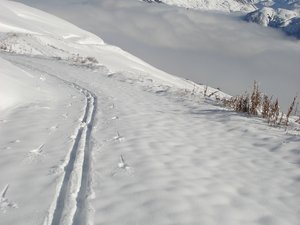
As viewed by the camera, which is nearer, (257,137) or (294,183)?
(294,183)

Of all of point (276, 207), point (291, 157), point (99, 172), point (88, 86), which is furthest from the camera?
point (88, 86)

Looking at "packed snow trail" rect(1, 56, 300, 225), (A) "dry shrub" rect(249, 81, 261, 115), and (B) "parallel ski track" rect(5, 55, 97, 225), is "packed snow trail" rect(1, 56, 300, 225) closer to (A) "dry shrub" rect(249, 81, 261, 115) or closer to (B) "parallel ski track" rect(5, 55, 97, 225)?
(B) "parallel ski track" rect(5, 55, 97, 225)

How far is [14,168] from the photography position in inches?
289

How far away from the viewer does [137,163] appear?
787 cm

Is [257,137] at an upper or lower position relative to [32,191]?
upper

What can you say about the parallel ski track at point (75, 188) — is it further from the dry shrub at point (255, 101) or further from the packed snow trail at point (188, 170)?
the dry shrub at point (255, 101)

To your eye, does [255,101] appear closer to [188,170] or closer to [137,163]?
[188,170]

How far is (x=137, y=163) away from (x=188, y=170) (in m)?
0.82

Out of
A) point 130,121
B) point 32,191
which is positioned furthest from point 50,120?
point 32,191

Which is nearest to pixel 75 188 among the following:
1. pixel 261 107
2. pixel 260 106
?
pixel 260 106

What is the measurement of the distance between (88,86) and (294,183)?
37.6 feet

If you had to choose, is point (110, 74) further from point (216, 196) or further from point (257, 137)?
point (216, 196)

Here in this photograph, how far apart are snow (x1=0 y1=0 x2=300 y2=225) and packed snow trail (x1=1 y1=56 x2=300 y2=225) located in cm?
2

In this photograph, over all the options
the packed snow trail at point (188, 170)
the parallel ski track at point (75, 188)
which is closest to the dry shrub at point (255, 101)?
the packed snow trail at point (188, 170)
